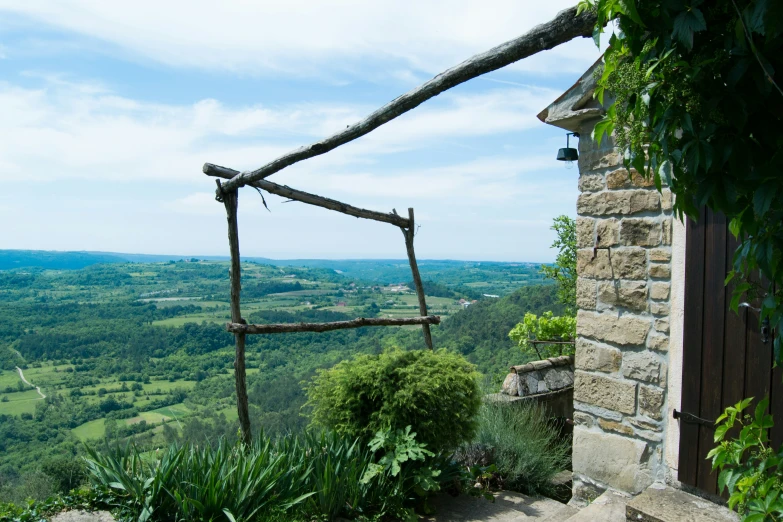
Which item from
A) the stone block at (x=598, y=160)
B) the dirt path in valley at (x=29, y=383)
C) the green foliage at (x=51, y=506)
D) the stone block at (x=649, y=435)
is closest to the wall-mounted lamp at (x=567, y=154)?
the stone block at (x=598, y=160)

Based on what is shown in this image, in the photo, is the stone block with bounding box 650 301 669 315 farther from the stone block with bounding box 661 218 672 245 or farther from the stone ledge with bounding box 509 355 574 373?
the stone ledge with bounding box 509 355 574 373

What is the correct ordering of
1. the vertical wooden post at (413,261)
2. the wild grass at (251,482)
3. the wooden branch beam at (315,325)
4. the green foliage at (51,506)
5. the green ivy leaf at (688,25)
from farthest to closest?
1. the vertical wooden post at (413,261)
2. the wooden branch beam at (315,325)
3. the wild grass at (251,482)
4. the green foliage at (51,506)
5. the green ivy leaf at (688,25)

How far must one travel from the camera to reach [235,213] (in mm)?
4551

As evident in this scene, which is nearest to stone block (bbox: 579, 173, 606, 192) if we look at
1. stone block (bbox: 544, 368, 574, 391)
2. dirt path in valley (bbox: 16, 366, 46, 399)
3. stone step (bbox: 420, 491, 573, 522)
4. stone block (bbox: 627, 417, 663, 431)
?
stone block (bbox: 627, 417, 663, 431)

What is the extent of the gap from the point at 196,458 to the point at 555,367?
13.1 ft

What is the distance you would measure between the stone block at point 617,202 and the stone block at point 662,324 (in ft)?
2.29

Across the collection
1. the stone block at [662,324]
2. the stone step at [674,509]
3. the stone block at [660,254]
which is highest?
the stone block at [660,254]

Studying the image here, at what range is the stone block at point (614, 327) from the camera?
3.42 meters

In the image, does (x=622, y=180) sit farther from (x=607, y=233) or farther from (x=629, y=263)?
(x=629, y=263)

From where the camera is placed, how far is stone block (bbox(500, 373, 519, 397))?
555 centimetres

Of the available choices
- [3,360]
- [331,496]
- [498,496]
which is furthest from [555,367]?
[3,360]

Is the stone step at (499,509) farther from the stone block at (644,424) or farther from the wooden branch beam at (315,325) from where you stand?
the wooden branch beam at (315,325)

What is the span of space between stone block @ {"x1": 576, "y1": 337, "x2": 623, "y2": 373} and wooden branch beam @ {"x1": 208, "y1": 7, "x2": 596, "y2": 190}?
2022mm

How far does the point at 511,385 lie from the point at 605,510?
2308 millimetres
